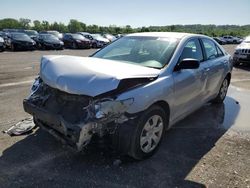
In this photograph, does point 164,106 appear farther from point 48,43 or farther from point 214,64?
point 48,43

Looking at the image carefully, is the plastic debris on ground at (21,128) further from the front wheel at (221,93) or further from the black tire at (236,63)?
the black tire at (236,63)

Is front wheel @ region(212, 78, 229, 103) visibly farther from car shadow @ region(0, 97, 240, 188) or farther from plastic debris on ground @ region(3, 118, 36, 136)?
plastic debris on ground @ region(3, 118, 36, 136)

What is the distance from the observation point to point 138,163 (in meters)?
3.75

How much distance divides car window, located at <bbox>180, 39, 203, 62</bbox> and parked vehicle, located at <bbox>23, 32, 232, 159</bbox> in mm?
19

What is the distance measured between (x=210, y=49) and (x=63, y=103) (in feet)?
11.5

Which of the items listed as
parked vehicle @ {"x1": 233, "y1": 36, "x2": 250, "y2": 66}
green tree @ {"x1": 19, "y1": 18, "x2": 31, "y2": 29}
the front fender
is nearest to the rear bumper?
the front fender

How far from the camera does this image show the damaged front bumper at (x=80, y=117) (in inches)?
127

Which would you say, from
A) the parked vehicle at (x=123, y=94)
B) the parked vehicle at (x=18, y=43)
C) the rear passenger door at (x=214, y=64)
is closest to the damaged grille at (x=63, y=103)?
the parked vehicle at (x=123, y=94)

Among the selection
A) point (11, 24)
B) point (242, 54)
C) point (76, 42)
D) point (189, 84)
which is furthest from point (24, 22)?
point (189, 84)

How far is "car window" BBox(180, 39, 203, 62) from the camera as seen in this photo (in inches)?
182

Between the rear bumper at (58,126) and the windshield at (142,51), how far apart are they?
1568mm

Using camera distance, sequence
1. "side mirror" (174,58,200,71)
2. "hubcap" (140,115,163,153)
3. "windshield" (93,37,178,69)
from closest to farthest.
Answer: "hubcap" (140,115,163,153), "side mirror" (174,58,200,71), "windshield" (93,37,178,69)

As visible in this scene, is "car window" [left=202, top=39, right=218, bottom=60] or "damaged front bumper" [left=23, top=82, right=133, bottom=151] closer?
"damaged front bumper" [left=23, top=82, right=133, bottom=151]

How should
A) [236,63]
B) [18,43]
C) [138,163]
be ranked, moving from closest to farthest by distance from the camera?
[138,163] < [236,63] < [18,43]
